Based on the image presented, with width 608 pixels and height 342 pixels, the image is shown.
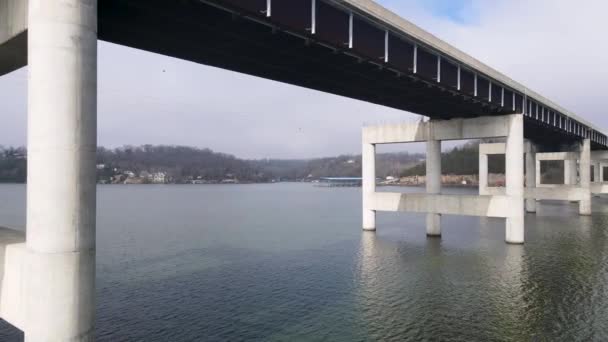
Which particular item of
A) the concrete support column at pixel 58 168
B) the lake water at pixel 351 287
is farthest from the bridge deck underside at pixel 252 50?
the lake water at pixel 351 287

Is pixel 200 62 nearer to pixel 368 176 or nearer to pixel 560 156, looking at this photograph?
pixel 368 176

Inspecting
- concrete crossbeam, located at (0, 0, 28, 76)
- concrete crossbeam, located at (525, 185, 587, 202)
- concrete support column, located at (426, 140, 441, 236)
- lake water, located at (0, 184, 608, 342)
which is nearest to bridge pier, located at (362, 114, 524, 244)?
concrete support column, located at (426, 140, 441, 236)

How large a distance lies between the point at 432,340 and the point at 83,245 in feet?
45.0

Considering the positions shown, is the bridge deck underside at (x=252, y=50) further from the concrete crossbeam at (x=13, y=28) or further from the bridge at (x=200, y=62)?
the concrete crossbeam at (x=13, y=28)

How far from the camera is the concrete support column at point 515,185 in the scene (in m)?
39.0

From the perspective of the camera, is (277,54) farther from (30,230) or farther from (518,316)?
(518,316)

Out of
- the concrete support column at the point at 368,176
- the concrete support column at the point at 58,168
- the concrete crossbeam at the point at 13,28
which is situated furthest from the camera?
the concrete support column at the point at 368,176

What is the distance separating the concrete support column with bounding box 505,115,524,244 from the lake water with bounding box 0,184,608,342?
156 centimetres

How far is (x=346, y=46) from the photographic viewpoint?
21.6 metres

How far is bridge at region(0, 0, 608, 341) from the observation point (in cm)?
1168

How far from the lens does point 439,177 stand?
Answer: 43656 mm

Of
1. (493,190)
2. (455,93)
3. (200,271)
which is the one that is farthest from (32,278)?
(493,190)

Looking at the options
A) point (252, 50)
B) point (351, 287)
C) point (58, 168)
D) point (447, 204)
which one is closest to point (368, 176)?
point (447, 204)

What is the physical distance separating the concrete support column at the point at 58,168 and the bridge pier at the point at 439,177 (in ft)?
114
